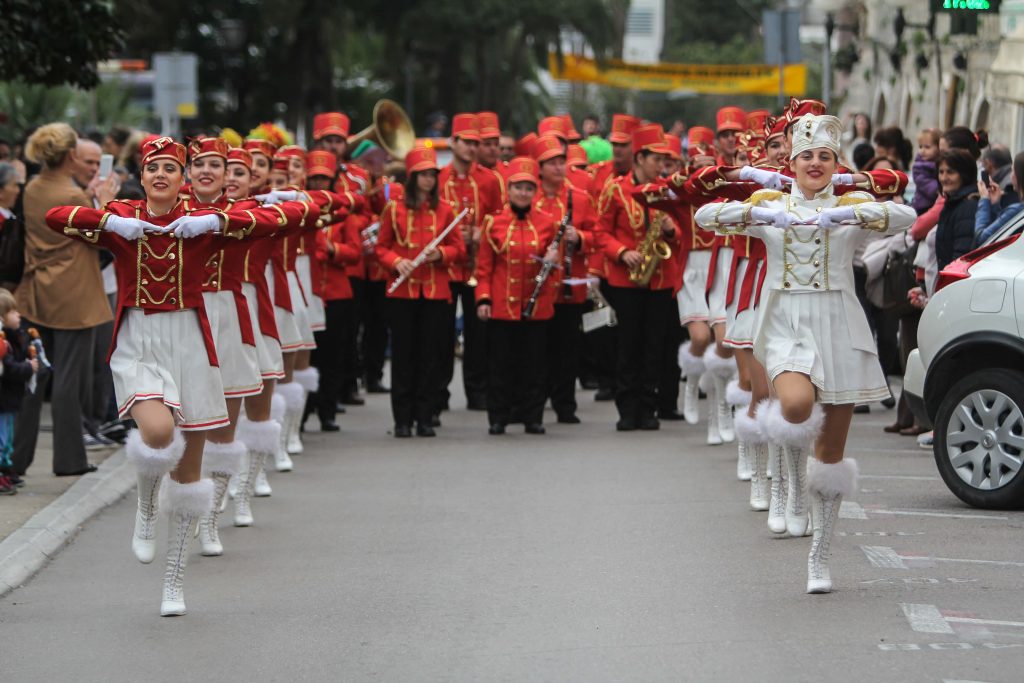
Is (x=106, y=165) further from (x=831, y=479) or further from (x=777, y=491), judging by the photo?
(x=831, y=479)

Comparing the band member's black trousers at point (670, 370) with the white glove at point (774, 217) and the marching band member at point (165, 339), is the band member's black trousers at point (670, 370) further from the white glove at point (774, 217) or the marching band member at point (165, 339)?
the marching band member at point (165, 339)

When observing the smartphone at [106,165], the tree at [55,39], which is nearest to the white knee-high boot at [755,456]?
the smartphone at [106,165]

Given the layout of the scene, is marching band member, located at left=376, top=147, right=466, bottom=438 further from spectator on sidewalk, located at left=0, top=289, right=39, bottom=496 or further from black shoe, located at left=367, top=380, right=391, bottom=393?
black shoe, located at left=367, top=380, right=391, bottom=393

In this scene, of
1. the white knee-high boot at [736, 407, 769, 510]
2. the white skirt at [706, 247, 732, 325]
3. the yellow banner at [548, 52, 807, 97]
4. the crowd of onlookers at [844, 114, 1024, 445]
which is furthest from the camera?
the yellow banner at [548, 52, 807, 97]

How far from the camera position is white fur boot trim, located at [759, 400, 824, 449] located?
884 cm

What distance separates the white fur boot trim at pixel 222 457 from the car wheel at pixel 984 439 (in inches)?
166

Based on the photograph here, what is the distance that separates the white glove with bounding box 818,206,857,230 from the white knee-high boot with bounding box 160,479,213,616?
310 centimetres

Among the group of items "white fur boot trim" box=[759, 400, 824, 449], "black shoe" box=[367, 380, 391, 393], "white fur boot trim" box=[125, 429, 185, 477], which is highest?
"white fur boot trim" box=[759, 400, 824, 449]

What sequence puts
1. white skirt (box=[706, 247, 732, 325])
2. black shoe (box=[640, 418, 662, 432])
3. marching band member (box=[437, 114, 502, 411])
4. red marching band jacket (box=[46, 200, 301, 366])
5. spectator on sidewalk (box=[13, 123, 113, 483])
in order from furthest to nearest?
marching band member (box=[437, 114, 502, 411]) → black shoe (box=[640, 418, 662, 432]) → white skirt (box=[706, 247, 732, 325]) → spectator on sidewalk (box=[13, 123, 113, 483]) → red marching band jacket (box=[46, 200, 301, 366])

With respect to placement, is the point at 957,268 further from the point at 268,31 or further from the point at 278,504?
the point at 268,31

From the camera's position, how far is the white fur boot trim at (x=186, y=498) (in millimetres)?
8633

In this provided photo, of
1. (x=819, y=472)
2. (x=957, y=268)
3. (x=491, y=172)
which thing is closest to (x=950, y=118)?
(x=491, y=172)

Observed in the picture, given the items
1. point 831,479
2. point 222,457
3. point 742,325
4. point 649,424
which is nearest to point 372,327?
point 649,424

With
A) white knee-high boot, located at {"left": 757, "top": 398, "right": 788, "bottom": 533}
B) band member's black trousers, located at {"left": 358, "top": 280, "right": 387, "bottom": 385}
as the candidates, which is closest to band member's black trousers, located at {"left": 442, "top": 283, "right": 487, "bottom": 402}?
band member's black trousers, located at {"left": 358, "top": 280, "right": 387, "bottom": 385}
